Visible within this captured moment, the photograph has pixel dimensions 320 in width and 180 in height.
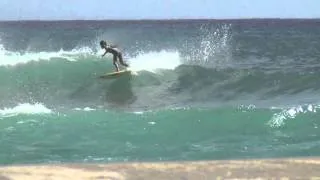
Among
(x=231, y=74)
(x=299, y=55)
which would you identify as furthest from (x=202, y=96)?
(x=299, y=55)

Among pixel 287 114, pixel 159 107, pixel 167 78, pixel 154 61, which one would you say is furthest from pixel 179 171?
pixel 154 61

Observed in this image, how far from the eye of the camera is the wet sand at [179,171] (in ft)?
13.1

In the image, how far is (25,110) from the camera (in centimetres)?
1291

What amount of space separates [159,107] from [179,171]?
9807 millimetres

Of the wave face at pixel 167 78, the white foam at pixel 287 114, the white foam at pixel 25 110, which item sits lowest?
the white foam at pixel 287 114

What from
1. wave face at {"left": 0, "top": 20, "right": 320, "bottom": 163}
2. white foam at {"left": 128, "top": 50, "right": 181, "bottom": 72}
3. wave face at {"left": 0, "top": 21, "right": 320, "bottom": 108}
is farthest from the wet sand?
white foam at {"left": 128, "top": 50, "right": 181, "bottom": 72}

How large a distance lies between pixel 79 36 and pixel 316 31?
1895 centimetres

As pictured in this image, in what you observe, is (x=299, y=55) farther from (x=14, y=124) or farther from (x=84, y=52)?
(x=14, y=124)

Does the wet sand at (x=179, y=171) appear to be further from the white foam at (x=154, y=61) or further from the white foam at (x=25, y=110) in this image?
the white foam at (x=154, y=61)

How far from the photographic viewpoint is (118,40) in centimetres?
4188

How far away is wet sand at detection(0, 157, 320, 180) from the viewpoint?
3982 mm

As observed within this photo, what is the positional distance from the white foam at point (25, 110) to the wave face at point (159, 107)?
2 centimetres

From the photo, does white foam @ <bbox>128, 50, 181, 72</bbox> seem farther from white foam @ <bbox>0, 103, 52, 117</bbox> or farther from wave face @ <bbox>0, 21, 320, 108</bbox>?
white foam @ <bbox>0, 103, 52, 117</bbox>

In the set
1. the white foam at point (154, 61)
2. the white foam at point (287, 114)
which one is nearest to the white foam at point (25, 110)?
the white foam at point (287, 114)
